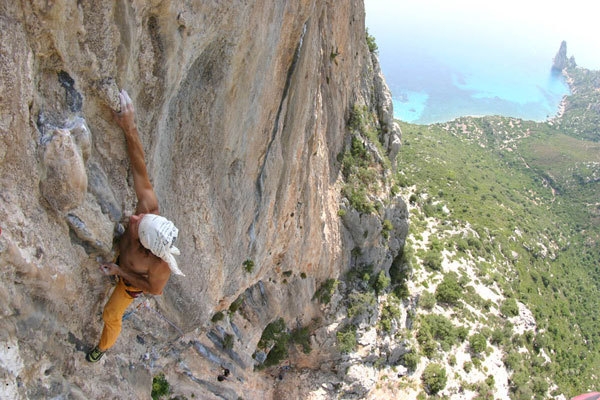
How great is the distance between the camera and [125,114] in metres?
6.07

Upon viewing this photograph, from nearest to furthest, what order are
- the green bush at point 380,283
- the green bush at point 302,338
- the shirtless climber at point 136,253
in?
the shirtless climber at point 136,253 → the green bush at point 302,338 → the green bush at point 380,283

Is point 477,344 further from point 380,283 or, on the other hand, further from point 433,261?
point 380,283

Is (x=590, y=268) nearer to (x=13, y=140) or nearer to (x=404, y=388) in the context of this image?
(x=404, y=388)

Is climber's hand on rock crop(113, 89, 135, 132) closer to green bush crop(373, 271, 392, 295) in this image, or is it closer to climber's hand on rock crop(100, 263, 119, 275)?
climber's hand on rock crop(100, 263, 119, 275)

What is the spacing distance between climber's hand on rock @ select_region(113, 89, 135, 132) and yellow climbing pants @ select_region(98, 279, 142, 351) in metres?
2.48

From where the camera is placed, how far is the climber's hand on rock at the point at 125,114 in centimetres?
602

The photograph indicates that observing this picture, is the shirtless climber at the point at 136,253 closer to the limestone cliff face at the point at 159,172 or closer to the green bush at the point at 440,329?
the limestone cliff face at the point at 159,172

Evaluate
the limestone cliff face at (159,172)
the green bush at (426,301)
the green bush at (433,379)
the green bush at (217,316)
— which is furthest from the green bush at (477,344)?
the green bush at (217,316)

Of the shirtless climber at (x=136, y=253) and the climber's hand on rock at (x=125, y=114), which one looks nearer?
the shirtless climber at (x=136, y=253)

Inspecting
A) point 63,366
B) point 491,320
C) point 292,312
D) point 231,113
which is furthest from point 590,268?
point 63,366

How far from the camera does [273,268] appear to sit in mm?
16688

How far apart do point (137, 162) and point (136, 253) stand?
60.4 inches

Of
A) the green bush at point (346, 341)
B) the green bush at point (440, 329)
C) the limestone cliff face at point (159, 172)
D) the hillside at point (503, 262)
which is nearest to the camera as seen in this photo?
the limestone cliff face at point (159, 172)

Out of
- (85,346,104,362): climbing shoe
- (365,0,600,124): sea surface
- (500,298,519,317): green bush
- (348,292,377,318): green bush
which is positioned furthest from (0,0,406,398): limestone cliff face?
(365,0,600,124): sea surface
